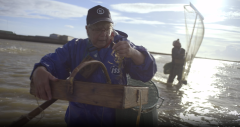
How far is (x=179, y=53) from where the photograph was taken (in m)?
9.24

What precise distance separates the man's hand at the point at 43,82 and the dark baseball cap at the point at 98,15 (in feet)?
2.34

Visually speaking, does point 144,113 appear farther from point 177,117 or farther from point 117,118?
point 177,117

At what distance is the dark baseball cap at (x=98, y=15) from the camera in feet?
6.51

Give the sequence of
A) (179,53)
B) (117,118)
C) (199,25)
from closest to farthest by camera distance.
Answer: (117,118)
(179,53)
(199,25)

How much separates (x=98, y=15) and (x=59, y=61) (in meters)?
0.64

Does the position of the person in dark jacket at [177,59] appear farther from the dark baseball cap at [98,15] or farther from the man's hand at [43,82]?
the man's hand at [43,82]

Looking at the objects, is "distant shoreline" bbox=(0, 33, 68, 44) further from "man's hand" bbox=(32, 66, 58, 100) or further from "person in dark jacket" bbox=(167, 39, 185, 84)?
"man's hand" bbox=(32, 66, 58, 100)

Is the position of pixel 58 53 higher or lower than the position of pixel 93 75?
higher

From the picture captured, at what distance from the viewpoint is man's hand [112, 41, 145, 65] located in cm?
173

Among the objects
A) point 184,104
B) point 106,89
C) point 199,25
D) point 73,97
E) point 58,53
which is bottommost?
point 184,104

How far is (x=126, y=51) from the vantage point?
5.75 ft

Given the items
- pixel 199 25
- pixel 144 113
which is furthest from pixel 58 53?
pixel 199 25

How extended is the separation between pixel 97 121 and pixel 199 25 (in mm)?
9489

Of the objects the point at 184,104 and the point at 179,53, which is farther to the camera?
the point at 179,53
